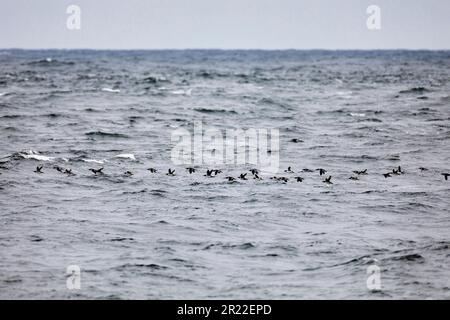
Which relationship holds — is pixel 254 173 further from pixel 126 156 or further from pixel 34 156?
pixel 34 156

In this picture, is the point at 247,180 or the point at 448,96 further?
the point at 448,96

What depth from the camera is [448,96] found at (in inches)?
2008

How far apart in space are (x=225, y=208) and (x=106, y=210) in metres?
3.46

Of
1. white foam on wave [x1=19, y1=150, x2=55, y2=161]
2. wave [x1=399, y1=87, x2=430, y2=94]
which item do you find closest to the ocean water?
white foam on wave [x1=19, y1=150, x2=55, y2=161]

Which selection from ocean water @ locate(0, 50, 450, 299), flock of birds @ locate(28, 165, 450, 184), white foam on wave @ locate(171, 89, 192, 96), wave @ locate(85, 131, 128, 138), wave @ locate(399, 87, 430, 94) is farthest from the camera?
white foam on wave @ locate(171, 89, 192, 96)

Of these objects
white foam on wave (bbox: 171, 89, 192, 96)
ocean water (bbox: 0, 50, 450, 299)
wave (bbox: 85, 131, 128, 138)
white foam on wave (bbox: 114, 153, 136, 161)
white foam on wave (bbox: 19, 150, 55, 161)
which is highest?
white foam on wave (bbox: 171, 89, 192, 96)

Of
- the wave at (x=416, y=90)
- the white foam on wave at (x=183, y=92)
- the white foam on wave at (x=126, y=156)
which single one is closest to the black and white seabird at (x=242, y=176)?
the white foam on wave at (x=126, y=156)

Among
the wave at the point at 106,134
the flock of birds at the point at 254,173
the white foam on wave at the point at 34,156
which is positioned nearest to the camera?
the flock of birds at the point at 254,173

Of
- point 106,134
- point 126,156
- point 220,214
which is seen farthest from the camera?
point 106,134

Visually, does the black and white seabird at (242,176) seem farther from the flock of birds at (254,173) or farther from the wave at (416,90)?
the wave at (416,90)

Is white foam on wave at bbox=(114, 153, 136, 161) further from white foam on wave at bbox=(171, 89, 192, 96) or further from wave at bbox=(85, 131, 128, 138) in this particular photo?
white foam on wave at bbox=(171, 89, 192, 96)

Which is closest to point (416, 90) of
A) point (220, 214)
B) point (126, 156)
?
point (126, 156)
